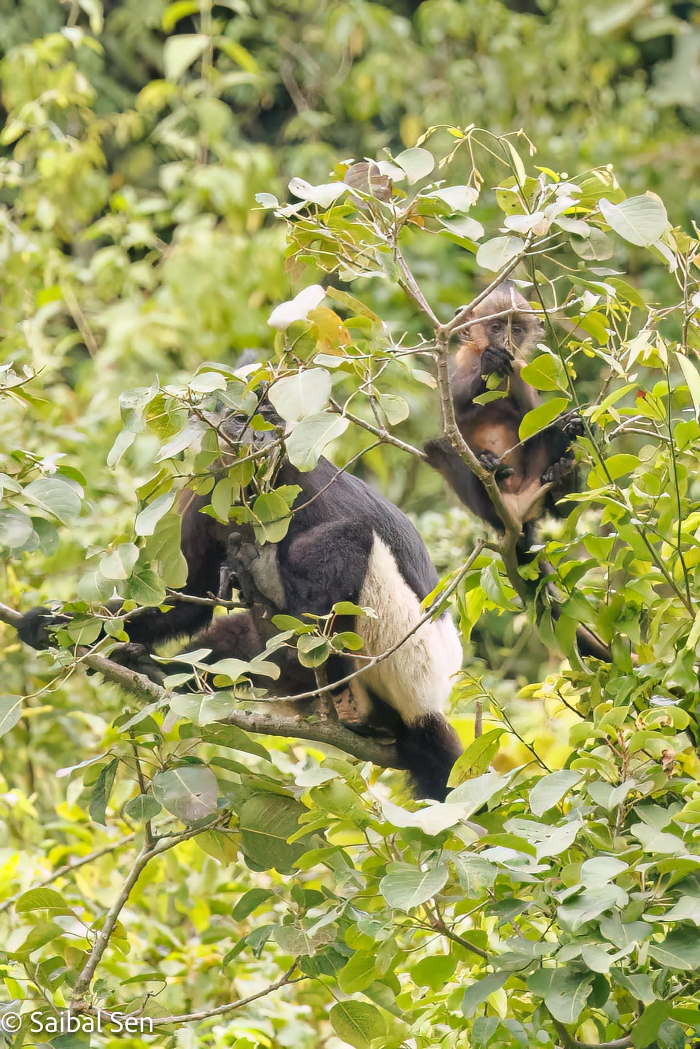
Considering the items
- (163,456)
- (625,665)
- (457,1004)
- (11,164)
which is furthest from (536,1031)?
(11,164)

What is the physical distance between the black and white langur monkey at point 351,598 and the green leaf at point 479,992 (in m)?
1.09

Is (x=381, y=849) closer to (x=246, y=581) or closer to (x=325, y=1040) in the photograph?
(x=246, y=581)

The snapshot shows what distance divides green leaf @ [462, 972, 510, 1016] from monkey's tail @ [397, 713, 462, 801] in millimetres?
1052

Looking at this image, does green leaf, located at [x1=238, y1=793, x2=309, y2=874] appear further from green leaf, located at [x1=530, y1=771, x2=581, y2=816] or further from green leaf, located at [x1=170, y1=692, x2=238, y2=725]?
green leaf, located at [x1=530, y1=771, x2=581, y2=816]

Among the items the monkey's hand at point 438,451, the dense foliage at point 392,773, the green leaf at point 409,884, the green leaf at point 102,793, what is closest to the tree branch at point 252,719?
the dense foliage at point 392,773

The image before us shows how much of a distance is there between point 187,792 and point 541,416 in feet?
2.30

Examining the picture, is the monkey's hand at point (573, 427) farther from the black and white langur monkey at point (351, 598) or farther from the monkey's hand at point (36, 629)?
the monkey's hand at point (36, 629)

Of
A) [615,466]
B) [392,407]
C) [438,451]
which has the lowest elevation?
[438,451]

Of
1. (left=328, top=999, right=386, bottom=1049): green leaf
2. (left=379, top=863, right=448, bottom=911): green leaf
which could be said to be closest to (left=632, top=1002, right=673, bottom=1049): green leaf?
(left=379, top=863, right=448, bottom=911): green leaf

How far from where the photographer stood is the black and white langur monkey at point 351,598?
254cm

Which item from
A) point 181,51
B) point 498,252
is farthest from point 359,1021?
point 181,51

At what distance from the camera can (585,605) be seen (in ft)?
5.55

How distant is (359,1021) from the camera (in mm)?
1581

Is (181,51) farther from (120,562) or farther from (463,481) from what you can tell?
(120,562)
